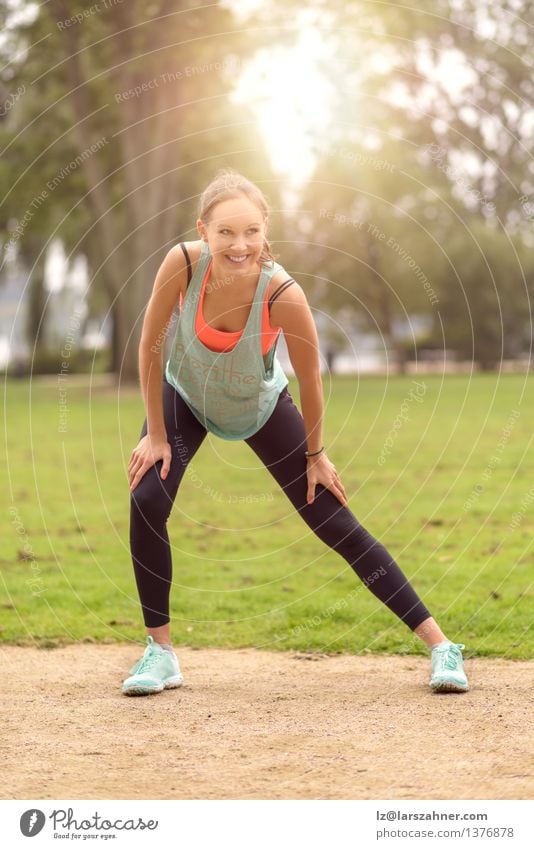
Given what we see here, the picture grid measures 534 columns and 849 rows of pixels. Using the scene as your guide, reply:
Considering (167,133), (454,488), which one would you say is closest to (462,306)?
(167,133)

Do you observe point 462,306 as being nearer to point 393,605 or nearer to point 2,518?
point 2,518

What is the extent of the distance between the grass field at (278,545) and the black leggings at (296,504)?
1.01 metres

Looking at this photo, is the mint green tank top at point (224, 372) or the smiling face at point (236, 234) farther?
the mint green tank top at point (224, 372)

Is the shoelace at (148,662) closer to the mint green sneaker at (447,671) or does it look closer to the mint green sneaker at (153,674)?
the mint green sneaker at (153,674)

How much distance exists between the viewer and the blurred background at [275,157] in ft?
85.8

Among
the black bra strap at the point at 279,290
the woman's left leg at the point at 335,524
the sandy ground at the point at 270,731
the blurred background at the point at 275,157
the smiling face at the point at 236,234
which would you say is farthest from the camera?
the blurred background at the point at 275,157

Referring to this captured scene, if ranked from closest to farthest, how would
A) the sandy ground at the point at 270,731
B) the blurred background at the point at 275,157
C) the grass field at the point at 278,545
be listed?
the sandy ground at the point at 270,731 < the grass field at the point at 278,545 < the blurred background at the point at 275,157

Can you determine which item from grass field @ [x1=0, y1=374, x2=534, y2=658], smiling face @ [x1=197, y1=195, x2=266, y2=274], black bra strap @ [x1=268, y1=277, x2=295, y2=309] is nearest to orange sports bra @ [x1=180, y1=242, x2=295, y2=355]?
black bra strap @ [x1=268, y1=277, x2=295, y2=309]

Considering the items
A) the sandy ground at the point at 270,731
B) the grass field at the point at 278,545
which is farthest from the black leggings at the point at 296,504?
the grass field at the point at 278,545

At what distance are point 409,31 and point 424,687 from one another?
2991 cm

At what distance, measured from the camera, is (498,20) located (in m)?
38.0

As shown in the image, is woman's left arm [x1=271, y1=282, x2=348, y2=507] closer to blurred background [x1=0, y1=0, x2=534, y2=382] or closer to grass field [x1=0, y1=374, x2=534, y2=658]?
grass field [x1=0, y1=374, x2=534, y2=658]

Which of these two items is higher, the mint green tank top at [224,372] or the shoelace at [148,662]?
the mint green tank top at [224,372]

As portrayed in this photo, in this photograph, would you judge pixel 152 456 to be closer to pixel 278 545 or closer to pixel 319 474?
pixel 319 474
